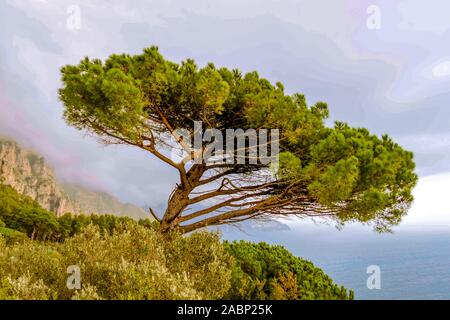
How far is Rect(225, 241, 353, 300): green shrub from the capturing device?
8.03m

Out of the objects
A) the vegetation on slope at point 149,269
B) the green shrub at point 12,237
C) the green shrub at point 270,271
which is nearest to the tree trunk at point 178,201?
the vegetation on slope at point 149,269

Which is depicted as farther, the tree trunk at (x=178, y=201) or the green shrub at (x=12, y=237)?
the green shrub at (x=12, y=237)

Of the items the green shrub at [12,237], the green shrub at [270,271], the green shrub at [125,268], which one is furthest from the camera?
the green shrub at [12,237]

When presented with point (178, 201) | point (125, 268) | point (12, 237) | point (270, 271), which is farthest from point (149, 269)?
point (12, 237)

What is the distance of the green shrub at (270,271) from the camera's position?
8031mm

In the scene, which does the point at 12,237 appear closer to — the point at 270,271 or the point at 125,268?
the point at 270,271

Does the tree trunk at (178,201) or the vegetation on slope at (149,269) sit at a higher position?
the tree trunk at (178,201)

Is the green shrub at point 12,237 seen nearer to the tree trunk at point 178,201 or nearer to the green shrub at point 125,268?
the tree trunk at point 178,201

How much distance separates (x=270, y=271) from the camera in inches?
386

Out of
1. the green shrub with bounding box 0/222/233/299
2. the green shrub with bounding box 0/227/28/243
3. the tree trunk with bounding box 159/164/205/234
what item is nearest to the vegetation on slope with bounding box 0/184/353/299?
the green shrub with bounding box 0/222/233/299

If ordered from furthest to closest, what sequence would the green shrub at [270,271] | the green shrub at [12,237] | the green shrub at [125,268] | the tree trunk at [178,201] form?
the green shrub at [12,237] < the tree trunk at [178,201] < the green shrub at [270,271] < the green shrub at [125,268]
